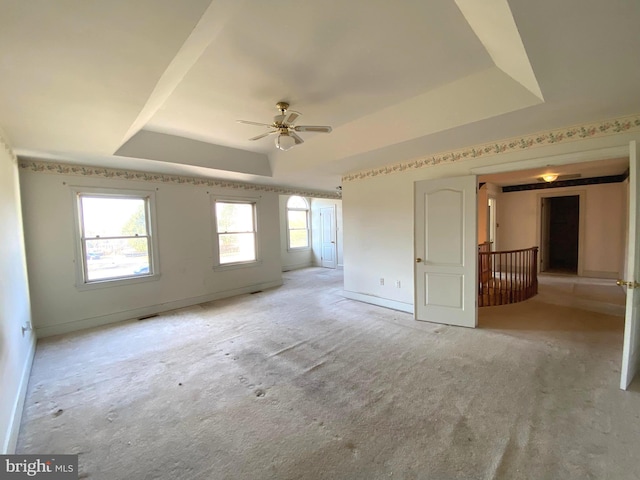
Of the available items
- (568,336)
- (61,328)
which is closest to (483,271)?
(568,336)

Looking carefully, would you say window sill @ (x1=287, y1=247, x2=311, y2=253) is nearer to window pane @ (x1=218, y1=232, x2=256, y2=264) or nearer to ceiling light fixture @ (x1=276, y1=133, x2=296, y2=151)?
window pane @ (x1=218, y1=232, x2=256, y2=264)

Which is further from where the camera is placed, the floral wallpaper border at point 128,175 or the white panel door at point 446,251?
the floral wallpaper border at point 128,175

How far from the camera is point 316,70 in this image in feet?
8.04

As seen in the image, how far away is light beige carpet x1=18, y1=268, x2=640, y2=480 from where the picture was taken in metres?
1.65

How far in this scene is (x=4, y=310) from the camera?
212 centimetres

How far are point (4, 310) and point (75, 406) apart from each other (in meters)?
0.92

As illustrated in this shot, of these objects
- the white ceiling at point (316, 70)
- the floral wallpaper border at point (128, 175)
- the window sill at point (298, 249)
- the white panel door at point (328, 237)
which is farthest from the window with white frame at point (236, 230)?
the white panel door at point (328, 237)

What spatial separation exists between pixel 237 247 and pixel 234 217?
643 mm

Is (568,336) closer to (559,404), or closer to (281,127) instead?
(559,404)

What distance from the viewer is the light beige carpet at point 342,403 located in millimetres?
1646

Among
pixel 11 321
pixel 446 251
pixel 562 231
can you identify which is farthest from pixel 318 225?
pixel 562 231

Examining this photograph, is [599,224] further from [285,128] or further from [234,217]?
[234,217]

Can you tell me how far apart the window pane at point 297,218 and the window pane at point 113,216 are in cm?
479

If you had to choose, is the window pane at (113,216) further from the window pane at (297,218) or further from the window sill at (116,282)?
the window pane at (297,218)
